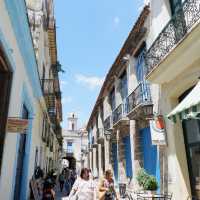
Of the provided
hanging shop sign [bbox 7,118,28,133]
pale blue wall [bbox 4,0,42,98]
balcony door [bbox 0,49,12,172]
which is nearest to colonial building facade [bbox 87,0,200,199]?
hanging shop sign [bbox 7,118,28,133]

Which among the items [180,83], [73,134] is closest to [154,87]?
[180,83]

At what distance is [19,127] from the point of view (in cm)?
506

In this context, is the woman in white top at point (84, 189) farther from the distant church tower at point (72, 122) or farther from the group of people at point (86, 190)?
the distant church tower at point (72, 122)

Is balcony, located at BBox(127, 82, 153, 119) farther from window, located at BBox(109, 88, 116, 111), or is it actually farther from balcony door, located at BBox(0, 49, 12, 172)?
balcony door, located at BBox(0, 49, 12, 172)

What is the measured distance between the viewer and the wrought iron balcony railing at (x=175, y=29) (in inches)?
231

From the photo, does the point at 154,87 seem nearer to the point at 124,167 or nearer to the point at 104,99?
the point at 124,167

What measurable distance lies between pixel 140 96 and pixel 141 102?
42.1 inches

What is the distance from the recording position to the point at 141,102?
30.6 ft

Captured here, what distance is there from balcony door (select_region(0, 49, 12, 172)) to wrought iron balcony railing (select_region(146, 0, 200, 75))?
13.9ft

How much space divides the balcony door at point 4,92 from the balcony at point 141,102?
203 inches

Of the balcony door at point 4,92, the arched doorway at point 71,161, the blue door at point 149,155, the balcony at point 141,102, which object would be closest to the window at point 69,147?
the arched doorway at point 71,161

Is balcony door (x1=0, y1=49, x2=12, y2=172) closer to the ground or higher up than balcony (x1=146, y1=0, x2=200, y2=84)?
closer to the ground

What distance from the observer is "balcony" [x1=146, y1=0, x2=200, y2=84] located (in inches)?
215

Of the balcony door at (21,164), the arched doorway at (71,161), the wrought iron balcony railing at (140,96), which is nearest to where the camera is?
the balcony door at (21,164)
